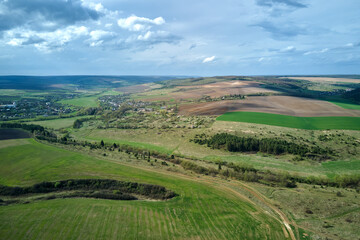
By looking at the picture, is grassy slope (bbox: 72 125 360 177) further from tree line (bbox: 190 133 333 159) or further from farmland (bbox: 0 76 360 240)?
tree line (bbox: 190 133 333 159)

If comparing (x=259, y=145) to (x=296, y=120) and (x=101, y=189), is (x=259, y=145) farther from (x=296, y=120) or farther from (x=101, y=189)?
(x=101, y=189)

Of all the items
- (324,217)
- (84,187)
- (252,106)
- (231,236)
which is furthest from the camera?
(252,106)

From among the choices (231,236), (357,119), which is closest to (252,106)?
(357,119)

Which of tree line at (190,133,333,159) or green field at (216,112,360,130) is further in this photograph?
green field at (216,112,360,130)

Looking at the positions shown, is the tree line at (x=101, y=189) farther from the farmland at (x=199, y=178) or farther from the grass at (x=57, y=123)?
the grass at (x=57, y=123)

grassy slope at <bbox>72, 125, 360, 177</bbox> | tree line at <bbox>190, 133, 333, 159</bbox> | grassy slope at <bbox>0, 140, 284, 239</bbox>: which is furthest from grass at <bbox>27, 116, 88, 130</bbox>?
tree line at <bbox>190, 133, 333, 159</bbox>

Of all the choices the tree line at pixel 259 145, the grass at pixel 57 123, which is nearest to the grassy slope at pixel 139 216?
the tree line at pixel 259 145

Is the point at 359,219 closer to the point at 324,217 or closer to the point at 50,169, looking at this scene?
the point at 324,217
